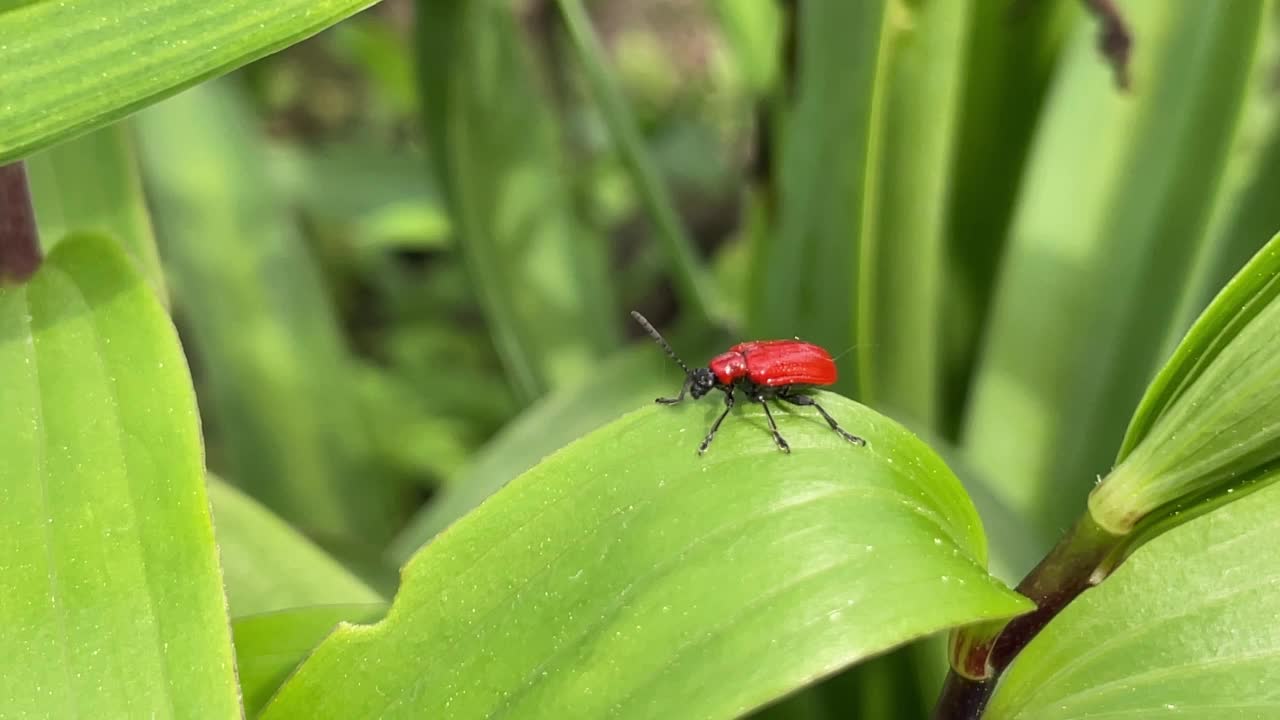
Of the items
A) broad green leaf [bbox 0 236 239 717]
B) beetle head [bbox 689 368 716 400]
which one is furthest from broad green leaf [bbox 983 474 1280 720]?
broad green leaf [bbox 0 236 239 717]

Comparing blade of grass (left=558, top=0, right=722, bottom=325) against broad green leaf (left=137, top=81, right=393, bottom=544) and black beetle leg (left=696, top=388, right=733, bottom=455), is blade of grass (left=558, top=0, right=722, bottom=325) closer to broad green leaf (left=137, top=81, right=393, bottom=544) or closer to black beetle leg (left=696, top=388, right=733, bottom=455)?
black beetle leg (left=696, top=388, right=733, bottom=455)

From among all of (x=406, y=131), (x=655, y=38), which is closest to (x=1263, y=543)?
(x=406, y=131)

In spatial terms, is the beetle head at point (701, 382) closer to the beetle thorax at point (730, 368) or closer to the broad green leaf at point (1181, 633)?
the beetle thorax at point (730, 368)

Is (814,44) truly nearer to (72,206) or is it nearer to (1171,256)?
A: (1171,256)

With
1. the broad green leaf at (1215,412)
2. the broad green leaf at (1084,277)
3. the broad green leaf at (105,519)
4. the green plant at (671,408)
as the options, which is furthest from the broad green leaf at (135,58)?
the broad green leaf at (1084,277)

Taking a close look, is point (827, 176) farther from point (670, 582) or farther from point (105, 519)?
point (105, 519)

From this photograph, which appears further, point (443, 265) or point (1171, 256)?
point (443, 265)
